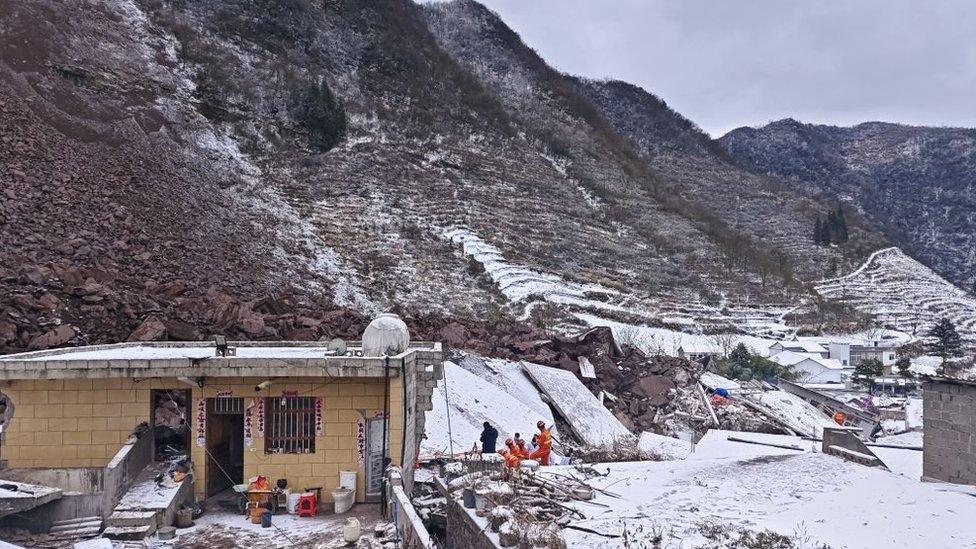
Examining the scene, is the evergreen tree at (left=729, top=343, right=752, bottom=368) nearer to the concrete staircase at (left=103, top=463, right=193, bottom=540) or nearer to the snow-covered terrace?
the snow-covered terrace

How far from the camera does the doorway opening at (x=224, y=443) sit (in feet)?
31.5

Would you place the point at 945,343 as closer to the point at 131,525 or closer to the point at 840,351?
the point at 840,351

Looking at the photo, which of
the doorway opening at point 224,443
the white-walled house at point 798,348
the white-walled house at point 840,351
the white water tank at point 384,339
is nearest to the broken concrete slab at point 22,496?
the doorway opening at point 224,443

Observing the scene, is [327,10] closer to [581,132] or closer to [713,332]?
[581,132]

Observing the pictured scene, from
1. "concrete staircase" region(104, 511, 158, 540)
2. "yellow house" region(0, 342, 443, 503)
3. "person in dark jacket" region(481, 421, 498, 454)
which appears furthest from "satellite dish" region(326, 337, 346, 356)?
"person in dark jacket" region(481, 421, 498, 454)

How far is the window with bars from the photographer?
31.3 ft

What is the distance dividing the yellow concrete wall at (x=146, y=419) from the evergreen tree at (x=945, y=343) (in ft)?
146

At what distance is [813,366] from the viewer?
3759cm

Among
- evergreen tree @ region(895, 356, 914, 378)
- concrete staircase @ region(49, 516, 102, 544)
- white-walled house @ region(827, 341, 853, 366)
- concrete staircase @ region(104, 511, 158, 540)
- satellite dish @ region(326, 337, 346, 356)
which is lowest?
evergreen tree @ region(895, 356, 914, 378)

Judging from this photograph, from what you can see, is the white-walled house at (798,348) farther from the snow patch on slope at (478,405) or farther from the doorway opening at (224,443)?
the doorway opening at (224,443)

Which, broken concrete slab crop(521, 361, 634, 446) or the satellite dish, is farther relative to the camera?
broken concrete slab crop(521, 361, 634, 446)

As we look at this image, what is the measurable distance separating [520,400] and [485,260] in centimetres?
2135

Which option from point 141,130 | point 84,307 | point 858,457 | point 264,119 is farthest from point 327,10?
point 858,457

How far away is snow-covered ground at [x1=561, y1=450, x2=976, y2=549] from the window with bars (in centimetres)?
388
